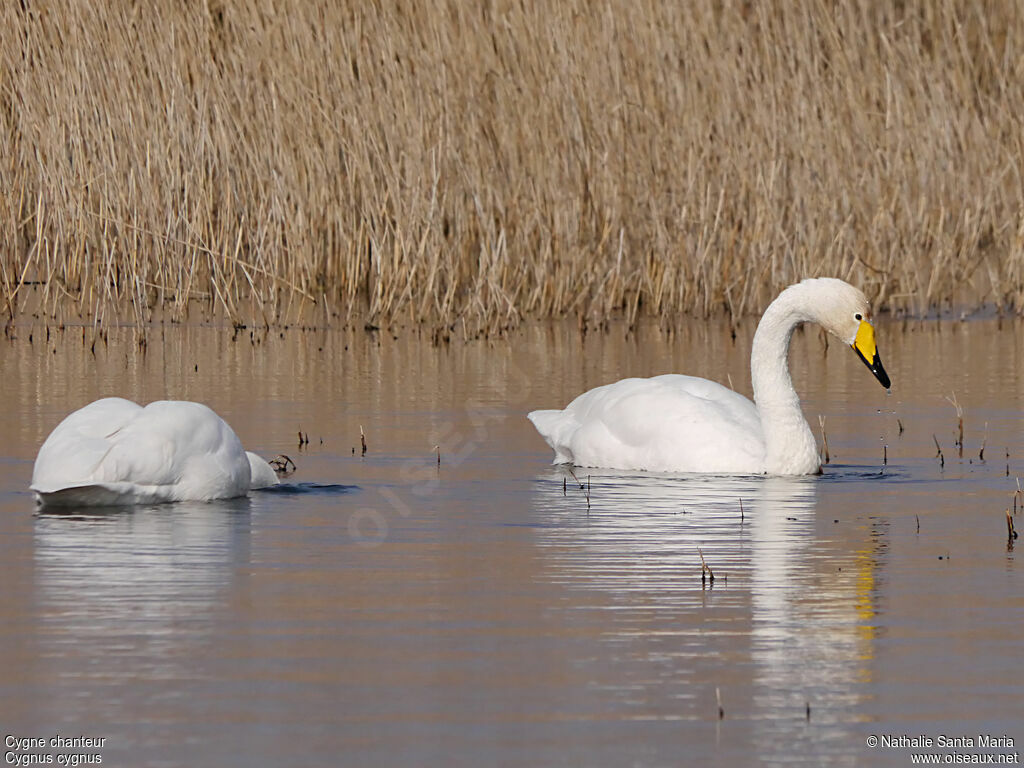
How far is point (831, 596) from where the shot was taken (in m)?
6.04

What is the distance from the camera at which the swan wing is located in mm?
9289

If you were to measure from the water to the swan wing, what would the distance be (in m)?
0.16

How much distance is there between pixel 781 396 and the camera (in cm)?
952

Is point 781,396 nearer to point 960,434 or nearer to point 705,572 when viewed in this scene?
point 960,434

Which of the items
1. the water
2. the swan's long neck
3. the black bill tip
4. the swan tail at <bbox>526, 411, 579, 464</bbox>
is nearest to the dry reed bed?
the water

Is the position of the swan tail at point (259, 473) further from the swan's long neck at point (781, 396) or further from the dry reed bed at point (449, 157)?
the dry reed bed at point (449, 157)

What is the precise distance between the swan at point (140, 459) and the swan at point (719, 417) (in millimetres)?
2039

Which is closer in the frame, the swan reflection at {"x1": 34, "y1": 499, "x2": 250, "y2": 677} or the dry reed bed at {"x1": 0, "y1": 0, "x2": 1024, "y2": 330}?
the swan reflection at {"x1": 34, "y1": 499, "x2": 250, "y2": 677}

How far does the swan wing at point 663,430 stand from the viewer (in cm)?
929

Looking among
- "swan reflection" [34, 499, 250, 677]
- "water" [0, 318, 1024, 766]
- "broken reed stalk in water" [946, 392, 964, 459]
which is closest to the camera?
"water" [0, 318, 1024, 766]

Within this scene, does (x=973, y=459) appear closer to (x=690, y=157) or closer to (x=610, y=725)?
(x=610, y=725)

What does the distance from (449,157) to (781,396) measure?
597 cm

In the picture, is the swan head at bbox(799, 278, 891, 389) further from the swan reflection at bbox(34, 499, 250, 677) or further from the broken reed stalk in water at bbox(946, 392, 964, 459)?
the swan reflection at bbox(34, 499, 250, 677)

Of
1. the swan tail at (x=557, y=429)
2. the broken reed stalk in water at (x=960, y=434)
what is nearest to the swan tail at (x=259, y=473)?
the swan tail at (x=557, y=429)
